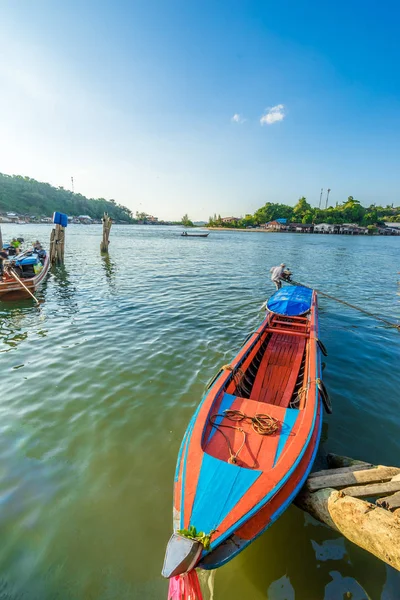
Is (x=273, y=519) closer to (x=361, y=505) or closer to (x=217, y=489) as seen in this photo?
(x=217, y=489)

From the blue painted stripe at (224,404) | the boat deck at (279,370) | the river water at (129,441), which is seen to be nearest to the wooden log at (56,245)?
the river water at (129,441)

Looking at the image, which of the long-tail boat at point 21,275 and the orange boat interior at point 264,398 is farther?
the long-tail boat at point 21,275

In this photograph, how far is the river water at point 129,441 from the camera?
2.97m

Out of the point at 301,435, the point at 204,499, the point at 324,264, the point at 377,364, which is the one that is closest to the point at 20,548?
the point at 204,499

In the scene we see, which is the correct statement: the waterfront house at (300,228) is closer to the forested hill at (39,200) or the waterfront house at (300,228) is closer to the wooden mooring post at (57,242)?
the wooden mooring post at (57,242)

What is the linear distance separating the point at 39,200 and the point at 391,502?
470 ft

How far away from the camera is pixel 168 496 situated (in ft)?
12.6

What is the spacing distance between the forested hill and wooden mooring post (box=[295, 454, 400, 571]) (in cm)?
12754

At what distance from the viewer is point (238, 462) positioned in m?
3.45

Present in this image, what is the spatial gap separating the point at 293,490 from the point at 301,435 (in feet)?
2.55

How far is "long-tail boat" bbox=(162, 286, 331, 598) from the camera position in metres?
2.49

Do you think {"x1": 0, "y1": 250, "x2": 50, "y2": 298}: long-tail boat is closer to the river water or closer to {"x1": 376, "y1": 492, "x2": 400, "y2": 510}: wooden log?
the river water

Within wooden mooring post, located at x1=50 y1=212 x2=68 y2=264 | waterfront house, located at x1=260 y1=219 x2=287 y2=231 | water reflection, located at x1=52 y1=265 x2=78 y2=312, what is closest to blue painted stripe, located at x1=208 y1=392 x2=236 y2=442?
water reflection, located at x1=52 y1=265 x2=78 y2=312

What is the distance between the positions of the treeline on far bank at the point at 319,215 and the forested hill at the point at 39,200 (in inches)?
2752
